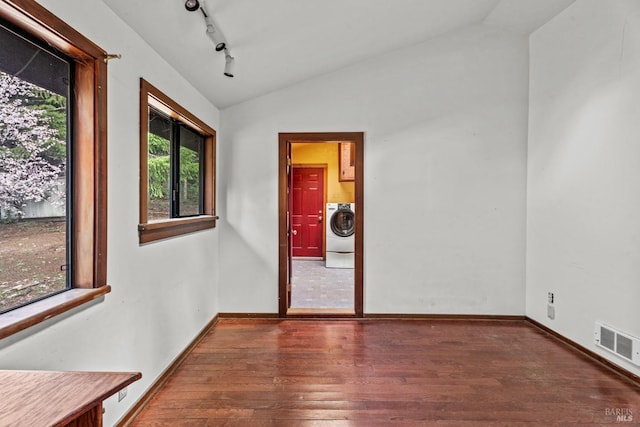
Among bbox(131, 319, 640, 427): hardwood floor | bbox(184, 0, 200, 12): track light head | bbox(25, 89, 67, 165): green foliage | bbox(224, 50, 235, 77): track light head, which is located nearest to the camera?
bbox(25, 89, 67, 165): green foliage

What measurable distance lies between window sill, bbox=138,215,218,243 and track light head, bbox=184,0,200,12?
3.99ft

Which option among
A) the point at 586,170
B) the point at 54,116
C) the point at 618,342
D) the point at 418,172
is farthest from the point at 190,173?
the point at 618,342

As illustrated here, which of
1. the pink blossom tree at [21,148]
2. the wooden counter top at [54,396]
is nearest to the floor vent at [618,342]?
the wooden counter top at [54,396]

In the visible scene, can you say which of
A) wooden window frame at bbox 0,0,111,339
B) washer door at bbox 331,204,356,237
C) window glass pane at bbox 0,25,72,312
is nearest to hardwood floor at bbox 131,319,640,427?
wooden window frame at bbox 0,0,111,339

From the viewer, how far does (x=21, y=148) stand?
1.29 m

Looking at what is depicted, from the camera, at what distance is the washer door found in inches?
249

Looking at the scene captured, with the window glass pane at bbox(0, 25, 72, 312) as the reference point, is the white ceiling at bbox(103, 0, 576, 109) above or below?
above

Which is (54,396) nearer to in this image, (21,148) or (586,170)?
(21,148)

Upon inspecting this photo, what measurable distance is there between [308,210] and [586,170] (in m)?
5.14

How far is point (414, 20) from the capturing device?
9.65 feet

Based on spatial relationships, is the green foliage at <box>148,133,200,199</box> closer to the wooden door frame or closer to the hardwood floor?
the wooden door frame

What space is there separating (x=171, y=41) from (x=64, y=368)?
184cm

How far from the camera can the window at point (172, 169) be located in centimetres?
203

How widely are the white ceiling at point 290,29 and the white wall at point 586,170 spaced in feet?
1.70
